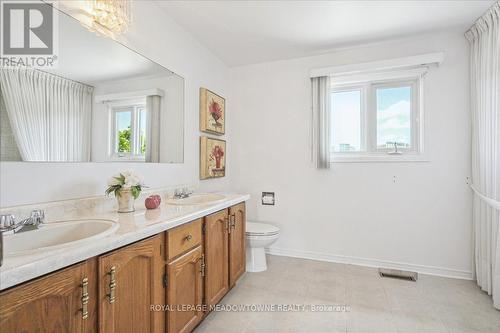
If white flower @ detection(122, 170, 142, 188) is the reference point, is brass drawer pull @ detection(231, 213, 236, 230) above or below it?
below

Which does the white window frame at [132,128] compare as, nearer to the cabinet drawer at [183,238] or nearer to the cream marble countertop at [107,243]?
the cream marble countertop at [107,243]

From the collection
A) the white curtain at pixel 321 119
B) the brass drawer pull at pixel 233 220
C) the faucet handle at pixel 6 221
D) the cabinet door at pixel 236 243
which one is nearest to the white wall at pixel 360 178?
the white curtain at pixel 321 119

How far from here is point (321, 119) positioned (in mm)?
2715

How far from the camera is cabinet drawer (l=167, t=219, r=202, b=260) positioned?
127 centimetres

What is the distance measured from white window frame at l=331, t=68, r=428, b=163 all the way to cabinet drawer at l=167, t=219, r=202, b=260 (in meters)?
1.82

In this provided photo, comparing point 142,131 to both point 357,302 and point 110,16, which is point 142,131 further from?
point 357,302

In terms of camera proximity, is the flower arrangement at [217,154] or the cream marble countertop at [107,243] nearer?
the cream marble countertop at [107,243]

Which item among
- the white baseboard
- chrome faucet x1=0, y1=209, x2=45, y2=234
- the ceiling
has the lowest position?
the white baseboard

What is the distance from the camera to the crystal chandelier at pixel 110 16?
1416mm

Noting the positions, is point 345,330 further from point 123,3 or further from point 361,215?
point 123,3

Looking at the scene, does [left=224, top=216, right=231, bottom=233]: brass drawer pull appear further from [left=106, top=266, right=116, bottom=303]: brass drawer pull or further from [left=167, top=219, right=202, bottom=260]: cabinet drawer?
[left=106, top=266, right=116, bottom=303]: brass drawer pull

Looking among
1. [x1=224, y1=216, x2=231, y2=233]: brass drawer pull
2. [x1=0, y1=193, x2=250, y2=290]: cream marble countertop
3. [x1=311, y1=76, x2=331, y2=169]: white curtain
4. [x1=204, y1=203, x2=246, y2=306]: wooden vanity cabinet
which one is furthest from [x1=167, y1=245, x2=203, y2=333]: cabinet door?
[x1=311, y1=76, x2=331, y2=169]: white curtain

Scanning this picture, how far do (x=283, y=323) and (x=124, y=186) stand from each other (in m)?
1.37

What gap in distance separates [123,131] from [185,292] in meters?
1.10
